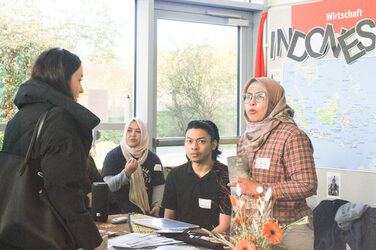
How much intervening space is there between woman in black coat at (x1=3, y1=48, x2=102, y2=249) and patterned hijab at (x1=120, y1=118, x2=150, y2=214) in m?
2.09

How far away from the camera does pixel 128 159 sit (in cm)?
416

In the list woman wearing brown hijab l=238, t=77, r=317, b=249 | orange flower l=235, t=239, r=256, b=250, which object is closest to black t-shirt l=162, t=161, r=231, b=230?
woman wearing brown hijab l=238, t=77, r=317, b=249

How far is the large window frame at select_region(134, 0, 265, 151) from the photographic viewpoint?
4.60 meters

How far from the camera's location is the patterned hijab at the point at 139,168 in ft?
13.2

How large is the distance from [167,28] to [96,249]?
313 centimetres

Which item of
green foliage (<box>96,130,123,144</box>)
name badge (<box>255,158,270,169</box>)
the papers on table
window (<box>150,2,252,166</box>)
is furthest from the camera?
window (<box>150,2,252,166</box>)

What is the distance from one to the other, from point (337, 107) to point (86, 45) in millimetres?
2299

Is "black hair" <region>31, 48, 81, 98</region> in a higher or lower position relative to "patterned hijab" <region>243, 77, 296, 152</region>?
higher

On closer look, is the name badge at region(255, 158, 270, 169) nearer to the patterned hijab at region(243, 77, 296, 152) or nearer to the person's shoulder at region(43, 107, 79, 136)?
the patterned hijab at region(243, 77, 296, 152)

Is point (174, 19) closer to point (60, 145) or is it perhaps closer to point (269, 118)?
point (269, 118)

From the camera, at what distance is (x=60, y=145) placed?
6.03 ft

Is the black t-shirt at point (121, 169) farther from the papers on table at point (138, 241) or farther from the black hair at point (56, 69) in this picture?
the black hair at point (56, 69)

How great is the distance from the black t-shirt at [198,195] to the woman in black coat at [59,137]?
1235mm

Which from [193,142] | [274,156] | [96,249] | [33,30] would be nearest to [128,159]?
[193,142]
